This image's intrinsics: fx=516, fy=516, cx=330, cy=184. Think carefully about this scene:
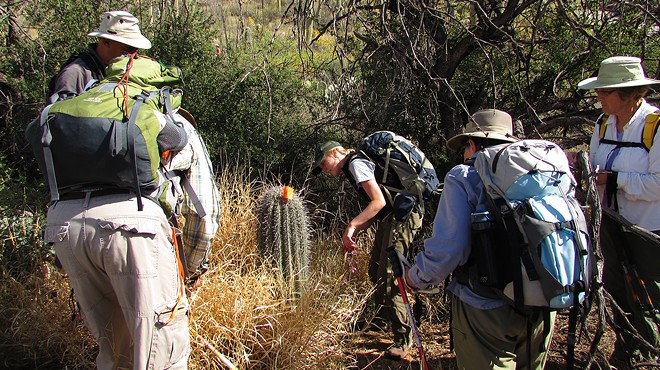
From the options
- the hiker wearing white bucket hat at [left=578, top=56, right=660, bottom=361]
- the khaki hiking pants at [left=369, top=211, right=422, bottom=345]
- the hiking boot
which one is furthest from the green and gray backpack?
the hiker wearing white bucket hat at [left=578, top=56, right=660, bottom=361]

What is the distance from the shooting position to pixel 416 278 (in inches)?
97.4

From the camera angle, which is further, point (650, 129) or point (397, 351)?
point (397, 351)

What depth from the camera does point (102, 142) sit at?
87.1 inches

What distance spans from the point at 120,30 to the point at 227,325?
1.93 metres

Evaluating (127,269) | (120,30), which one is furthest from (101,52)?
(127,269)

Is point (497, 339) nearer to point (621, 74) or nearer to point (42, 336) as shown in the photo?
point (621, 74)

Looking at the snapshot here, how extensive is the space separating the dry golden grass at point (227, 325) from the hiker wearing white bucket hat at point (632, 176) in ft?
6.08

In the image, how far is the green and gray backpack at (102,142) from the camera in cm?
222

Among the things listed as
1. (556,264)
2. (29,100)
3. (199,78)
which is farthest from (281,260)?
(29,100)

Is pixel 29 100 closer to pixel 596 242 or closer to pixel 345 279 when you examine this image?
pixel 345 279

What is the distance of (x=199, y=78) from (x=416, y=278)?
172 inches

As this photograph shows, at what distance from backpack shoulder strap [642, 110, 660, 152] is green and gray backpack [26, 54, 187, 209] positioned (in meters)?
2.68

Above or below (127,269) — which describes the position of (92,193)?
above

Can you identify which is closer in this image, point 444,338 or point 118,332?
point 118,332
